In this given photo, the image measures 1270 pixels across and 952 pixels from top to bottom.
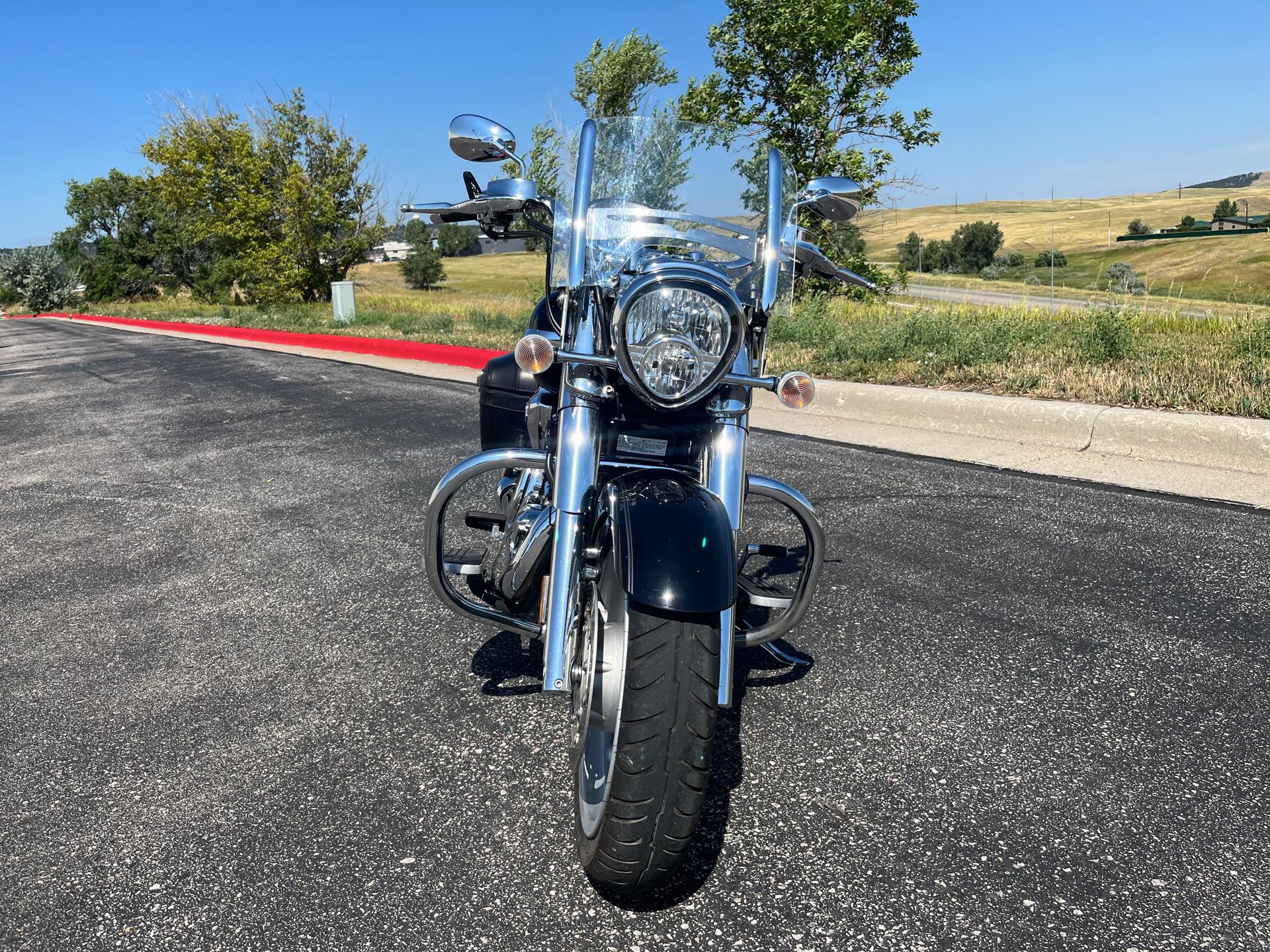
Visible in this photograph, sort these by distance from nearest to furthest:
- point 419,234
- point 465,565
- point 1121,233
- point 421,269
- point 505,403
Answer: point 465,565 → point 505,403 → point 419,234 → point 421,269 → point 1121,233

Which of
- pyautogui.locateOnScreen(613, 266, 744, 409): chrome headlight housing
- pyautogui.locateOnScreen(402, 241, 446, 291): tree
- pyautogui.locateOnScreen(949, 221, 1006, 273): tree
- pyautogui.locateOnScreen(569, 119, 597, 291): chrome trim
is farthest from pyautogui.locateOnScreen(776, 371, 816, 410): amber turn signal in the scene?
pyautogui.locateOnScreen(402, 241, 446, 291): tree

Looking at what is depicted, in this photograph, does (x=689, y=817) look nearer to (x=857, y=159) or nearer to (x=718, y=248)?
(x=718, y=248)

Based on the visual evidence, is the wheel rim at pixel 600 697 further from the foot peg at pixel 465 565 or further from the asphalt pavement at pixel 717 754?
the foot peg at pixel 465 565

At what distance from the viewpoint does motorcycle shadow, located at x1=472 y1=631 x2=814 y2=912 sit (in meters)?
2.33

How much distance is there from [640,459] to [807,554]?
65 cm

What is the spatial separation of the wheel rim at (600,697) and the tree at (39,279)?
5795 cm

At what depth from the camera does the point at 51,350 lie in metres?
20.6

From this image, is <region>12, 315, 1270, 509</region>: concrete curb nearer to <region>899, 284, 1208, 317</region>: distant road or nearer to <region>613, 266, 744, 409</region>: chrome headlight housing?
<region>613, 266, 744, 409</region>: chrome headlight housing

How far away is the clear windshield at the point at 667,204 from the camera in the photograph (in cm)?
287

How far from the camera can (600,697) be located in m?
2.37

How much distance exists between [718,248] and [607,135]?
0.48 meters

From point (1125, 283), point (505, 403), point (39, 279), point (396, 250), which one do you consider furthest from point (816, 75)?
point (396, 250)

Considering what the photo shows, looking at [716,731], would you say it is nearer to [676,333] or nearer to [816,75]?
[676,333]

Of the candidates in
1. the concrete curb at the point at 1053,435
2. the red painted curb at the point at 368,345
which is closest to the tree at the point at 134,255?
the red painted curb at the point at 368,345
